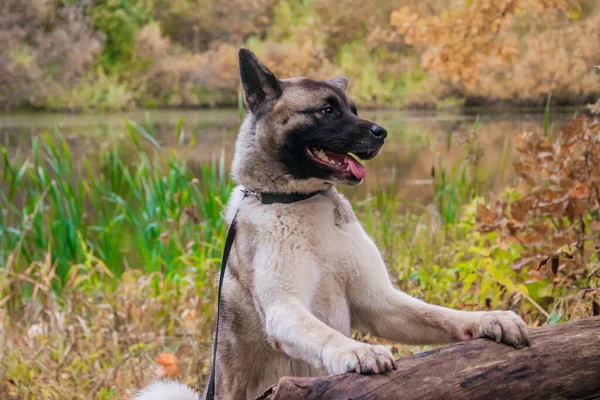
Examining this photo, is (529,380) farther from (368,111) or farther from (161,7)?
(161,7)

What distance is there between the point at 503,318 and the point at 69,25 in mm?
5213

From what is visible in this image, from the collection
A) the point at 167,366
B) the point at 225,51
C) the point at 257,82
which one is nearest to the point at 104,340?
the point at 167,366

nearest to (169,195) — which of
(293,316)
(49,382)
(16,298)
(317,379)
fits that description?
(16,298)

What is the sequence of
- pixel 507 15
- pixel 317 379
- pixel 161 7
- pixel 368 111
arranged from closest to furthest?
pixel 317 379 < pixel 507 15 < pixel 368 111 < pixel 161 7

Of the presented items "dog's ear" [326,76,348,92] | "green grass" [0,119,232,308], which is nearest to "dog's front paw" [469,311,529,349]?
"dog's ear" [326,76,348,92]

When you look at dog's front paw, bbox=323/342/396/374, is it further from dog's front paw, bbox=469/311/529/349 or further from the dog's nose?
the dog's nose

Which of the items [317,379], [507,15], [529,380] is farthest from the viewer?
[507,15]

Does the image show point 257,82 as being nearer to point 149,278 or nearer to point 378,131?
point 378,131

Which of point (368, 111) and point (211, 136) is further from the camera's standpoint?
point (368, 111)

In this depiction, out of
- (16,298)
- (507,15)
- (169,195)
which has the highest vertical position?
(507,15)

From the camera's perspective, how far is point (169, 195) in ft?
12.5

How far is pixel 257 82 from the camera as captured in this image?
1.82 m

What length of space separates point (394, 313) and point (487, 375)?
1.16 feet

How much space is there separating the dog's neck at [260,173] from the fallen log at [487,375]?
1.84 ft
